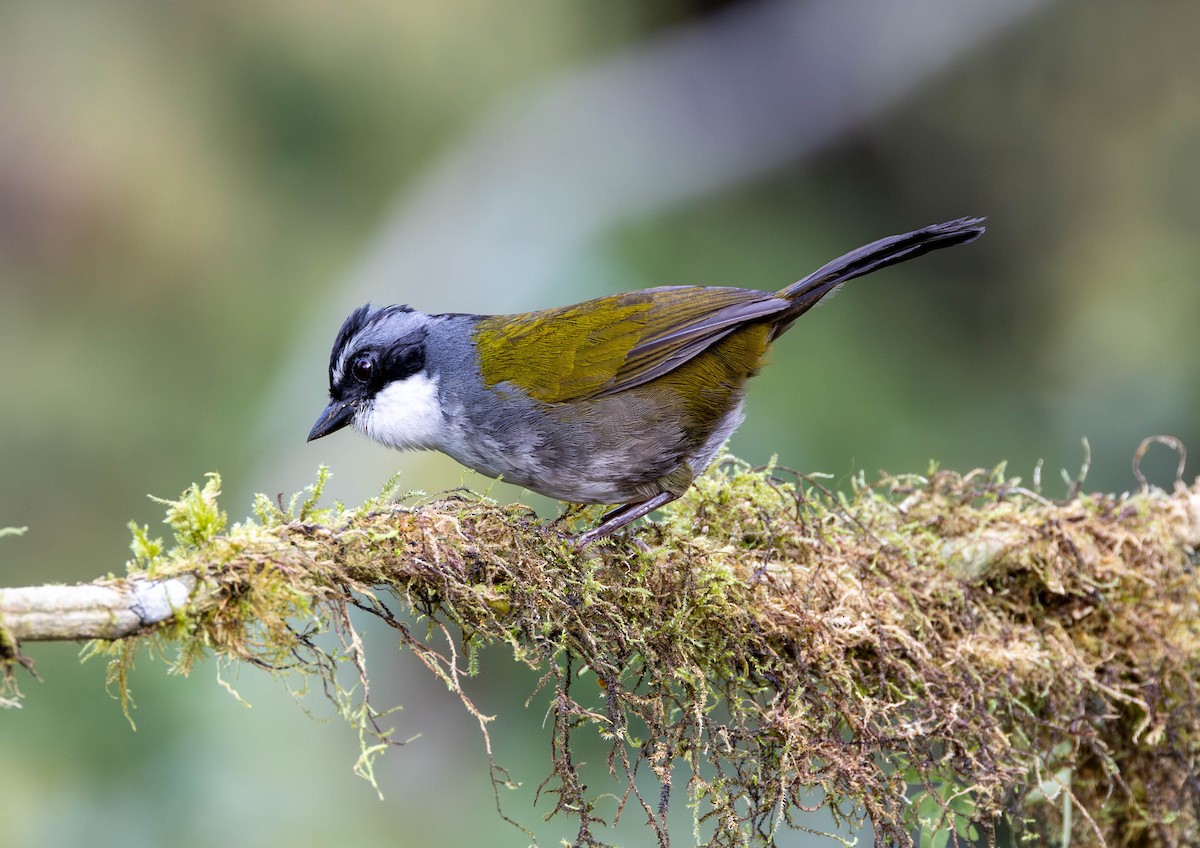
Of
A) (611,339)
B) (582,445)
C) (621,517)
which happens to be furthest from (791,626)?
(611,339)

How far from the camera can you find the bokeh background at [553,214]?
23.9 feet

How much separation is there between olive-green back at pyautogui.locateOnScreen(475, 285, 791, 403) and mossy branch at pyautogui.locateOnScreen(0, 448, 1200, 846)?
0.46 metres

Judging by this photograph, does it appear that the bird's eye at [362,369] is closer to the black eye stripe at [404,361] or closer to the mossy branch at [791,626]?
the black eye stripe at [404,361]

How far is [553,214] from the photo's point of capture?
924 cm

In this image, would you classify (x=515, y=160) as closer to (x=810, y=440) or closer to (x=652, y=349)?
(x=810, y=440)

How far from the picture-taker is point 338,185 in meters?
9.70

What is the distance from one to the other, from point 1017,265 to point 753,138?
2568 mm

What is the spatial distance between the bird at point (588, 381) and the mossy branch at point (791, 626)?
23 centimetres

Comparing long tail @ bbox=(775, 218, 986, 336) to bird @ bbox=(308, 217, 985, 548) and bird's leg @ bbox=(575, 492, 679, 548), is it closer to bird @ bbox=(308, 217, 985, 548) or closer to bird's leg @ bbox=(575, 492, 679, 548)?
bird @ bbox=(308, 217, 985, 548)

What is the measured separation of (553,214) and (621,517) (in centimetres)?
655

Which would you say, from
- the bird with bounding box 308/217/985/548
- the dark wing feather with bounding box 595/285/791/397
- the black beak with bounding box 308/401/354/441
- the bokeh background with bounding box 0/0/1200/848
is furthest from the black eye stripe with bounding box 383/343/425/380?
the bokeh background with bounding box 0/0/1200/848

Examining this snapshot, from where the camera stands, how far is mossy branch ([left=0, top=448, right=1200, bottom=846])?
7.21 ft

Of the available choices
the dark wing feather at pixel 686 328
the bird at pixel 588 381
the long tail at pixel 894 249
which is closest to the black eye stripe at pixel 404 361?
the bird at pixel 588 381

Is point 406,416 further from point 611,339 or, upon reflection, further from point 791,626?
point 791,626
